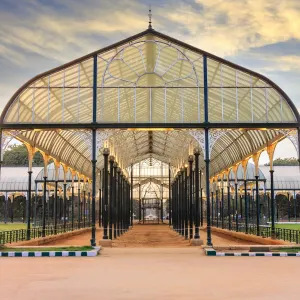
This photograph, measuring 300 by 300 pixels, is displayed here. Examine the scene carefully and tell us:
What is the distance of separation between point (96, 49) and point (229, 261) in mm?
13092

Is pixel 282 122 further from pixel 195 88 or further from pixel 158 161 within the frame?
pixel 158 161

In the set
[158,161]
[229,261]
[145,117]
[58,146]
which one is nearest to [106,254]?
[229,261]

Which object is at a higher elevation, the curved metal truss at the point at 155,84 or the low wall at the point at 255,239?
the curved metal truss at the point at 155,84

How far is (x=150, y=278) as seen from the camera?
12.1 metres

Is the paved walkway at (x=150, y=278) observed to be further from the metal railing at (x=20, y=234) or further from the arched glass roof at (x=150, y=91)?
the arched glass roof at (x=150, y=91)

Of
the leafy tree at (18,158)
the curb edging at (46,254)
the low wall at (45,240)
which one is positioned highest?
the leafy tree at (18,158)

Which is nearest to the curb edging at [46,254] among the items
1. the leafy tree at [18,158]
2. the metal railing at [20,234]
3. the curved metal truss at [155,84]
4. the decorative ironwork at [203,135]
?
the metal railing at [20,234]

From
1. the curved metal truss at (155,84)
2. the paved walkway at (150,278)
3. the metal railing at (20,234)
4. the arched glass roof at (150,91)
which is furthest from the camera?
the metal railing at (20,234)

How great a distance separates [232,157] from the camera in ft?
127

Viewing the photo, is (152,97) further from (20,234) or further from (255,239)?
(20,234)

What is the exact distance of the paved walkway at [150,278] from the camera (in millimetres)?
9570

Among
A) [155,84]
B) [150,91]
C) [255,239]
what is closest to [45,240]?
[150,91]

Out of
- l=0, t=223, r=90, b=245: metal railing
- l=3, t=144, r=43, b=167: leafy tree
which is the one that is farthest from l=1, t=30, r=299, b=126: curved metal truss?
l=3, t=144, r=43, b=167: leafy tree

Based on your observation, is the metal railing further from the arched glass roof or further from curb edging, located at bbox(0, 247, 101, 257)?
the arched glass roof
